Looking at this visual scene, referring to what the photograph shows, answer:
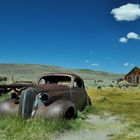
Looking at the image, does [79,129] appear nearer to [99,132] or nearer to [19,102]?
[99,132]

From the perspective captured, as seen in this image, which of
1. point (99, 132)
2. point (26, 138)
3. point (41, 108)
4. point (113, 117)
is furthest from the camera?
point (113, 117)

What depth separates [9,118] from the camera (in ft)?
41.0

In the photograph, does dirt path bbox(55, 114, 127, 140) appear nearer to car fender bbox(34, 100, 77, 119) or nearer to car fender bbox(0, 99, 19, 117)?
car fender bbox(34, 100, 77, 119)

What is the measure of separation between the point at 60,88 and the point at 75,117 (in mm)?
1156

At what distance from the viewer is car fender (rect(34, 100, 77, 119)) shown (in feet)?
41.1

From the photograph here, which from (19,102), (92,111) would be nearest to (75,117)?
(19,102)

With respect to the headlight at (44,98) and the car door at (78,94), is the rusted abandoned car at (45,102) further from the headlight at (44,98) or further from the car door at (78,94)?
the car door at (78,94)

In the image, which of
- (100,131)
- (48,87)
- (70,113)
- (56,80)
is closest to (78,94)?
(56,80)

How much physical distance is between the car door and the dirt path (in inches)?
36.3

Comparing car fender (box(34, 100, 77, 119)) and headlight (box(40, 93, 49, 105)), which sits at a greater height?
headlight (box(40, 93, 49, 105))

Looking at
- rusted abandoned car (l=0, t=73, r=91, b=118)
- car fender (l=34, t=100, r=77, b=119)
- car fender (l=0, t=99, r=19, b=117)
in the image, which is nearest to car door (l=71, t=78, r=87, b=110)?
rusted abandoned car (l=0, t=73, r=91, b=118)

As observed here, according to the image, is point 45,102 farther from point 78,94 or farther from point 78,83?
point 78,83

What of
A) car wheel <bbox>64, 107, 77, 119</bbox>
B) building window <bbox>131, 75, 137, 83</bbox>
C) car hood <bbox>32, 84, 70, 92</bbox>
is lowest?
car wheel <bbox>64, 107, 77, 119</bbox>

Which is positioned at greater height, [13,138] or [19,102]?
[19,102]
